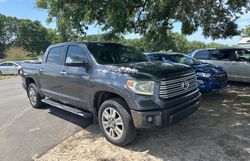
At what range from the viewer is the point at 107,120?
4977 millimetres

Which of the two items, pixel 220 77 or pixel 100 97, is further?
pixel 220 77

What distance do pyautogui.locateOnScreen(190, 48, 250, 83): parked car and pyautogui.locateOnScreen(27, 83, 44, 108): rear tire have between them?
24.6ft

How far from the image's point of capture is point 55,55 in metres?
6.58

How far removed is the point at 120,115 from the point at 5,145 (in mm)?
2384

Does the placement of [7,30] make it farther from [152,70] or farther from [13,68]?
[152,70]

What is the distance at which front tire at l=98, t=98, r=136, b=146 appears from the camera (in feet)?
15.1

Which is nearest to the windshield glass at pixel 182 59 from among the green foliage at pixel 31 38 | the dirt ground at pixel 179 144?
the dirt ground at pixel 179 144

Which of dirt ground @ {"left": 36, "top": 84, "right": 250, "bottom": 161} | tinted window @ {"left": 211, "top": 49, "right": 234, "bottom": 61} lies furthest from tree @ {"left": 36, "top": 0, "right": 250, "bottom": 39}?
dirt ground @ {"left": 36, "top": 84, "right": 250, "bottom": 161}

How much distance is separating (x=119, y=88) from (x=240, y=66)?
8008 millimetres

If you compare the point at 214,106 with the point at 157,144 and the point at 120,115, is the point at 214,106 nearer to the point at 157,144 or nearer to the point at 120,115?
the point at 157,144

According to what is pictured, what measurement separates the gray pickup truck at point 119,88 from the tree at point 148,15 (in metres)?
1.73

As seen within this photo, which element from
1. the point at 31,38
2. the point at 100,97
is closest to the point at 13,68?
the point at 100,97

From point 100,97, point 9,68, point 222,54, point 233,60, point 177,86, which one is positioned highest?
point 222,54

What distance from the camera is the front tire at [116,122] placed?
4.59m
